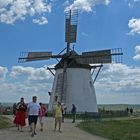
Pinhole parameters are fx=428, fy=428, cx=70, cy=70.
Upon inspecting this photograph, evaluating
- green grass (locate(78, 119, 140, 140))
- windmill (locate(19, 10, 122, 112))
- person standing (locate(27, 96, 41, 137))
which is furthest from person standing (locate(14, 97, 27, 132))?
windmill (locate(19, 10, 122, 112))

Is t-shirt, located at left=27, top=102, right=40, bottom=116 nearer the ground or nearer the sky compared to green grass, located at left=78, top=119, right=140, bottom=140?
nearer the sky

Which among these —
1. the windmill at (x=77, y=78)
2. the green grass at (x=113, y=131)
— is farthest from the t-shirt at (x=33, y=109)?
the windmill at (x=77, y=78)

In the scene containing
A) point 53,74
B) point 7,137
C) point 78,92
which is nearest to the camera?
point 7,137

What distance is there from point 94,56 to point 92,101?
20.3ft

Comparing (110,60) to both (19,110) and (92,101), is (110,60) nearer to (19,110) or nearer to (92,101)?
(92,101)

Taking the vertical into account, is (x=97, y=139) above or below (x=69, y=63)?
below

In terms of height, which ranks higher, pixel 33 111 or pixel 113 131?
pixel 33 111

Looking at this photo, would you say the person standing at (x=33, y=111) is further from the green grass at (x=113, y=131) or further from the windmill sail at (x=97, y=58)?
the windmill sail at (x=97, y=58)

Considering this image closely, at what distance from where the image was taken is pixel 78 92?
57.2 meters

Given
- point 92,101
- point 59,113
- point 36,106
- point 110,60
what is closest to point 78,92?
point 92,101

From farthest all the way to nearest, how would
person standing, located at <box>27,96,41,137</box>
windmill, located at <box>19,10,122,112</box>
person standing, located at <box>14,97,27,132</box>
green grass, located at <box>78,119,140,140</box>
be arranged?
windmill, located at <box>19,10,122,112</box>
green grass, located at <box>78,119,140,140</box>
person standing, located at <box>14,97,27,132</box>
person standing, located at <box>27,96,41,137</box>

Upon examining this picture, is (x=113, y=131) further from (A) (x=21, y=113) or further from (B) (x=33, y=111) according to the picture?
(B) (x=33, y=111)

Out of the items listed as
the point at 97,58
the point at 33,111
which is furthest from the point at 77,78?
the point at 33,111

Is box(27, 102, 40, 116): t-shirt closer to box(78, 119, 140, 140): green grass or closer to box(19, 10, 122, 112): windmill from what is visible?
box(78, 119, 140, 140): green grass
